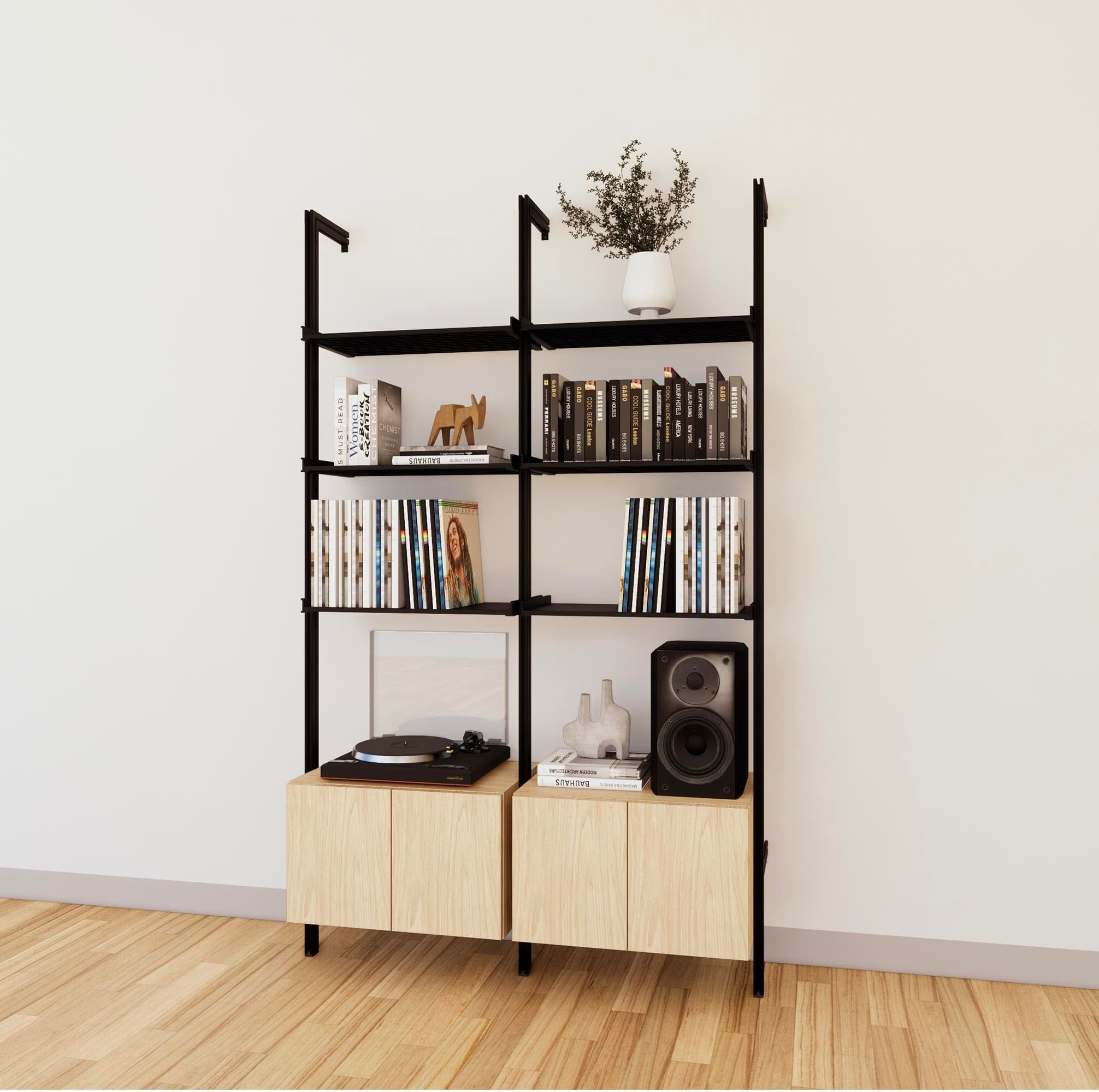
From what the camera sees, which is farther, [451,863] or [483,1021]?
[451,863]

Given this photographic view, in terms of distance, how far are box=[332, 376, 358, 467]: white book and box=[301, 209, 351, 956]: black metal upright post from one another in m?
0.07

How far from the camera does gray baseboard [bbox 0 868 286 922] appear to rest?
10.9 feet

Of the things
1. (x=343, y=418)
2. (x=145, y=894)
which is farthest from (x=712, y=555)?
(x=145, y=894)

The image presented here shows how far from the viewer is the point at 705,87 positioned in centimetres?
298

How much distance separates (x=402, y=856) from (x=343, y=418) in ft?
4.18

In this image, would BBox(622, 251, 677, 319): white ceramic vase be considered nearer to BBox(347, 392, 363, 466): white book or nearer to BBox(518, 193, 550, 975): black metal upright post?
BBox(518, 193, 550, 975): black metal upright post

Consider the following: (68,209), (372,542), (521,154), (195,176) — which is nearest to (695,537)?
(372,542)

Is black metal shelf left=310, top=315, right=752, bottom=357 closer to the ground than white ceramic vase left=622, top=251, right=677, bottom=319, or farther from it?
closer to the ground

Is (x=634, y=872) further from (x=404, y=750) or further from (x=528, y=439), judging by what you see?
(x=528, y=439)

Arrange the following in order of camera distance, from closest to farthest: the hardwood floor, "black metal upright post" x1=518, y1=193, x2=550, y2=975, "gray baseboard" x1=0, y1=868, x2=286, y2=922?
the hardwood floor
"black metal upright post" x1=518, y1=193, x2=550, y2=975
"gray baseboard" x1=0, y1=868, x2=286, y2=922

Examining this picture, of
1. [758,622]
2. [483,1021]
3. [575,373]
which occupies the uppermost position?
[575,373]

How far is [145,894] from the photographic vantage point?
3.42m

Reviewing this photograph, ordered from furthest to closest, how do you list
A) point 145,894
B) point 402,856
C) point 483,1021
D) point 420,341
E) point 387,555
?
1. point 145,894
2. point 420,341
3. point 387,555
4. point 402,856
5. point 483,1021

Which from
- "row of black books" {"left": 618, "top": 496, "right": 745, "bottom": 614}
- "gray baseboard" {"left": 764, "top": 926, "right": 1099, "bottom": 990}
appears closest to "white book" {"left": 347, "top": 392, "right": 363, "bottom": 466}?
"row of black books" {"left": 618, "top": 496, "right": 745, "bottom": 614}
